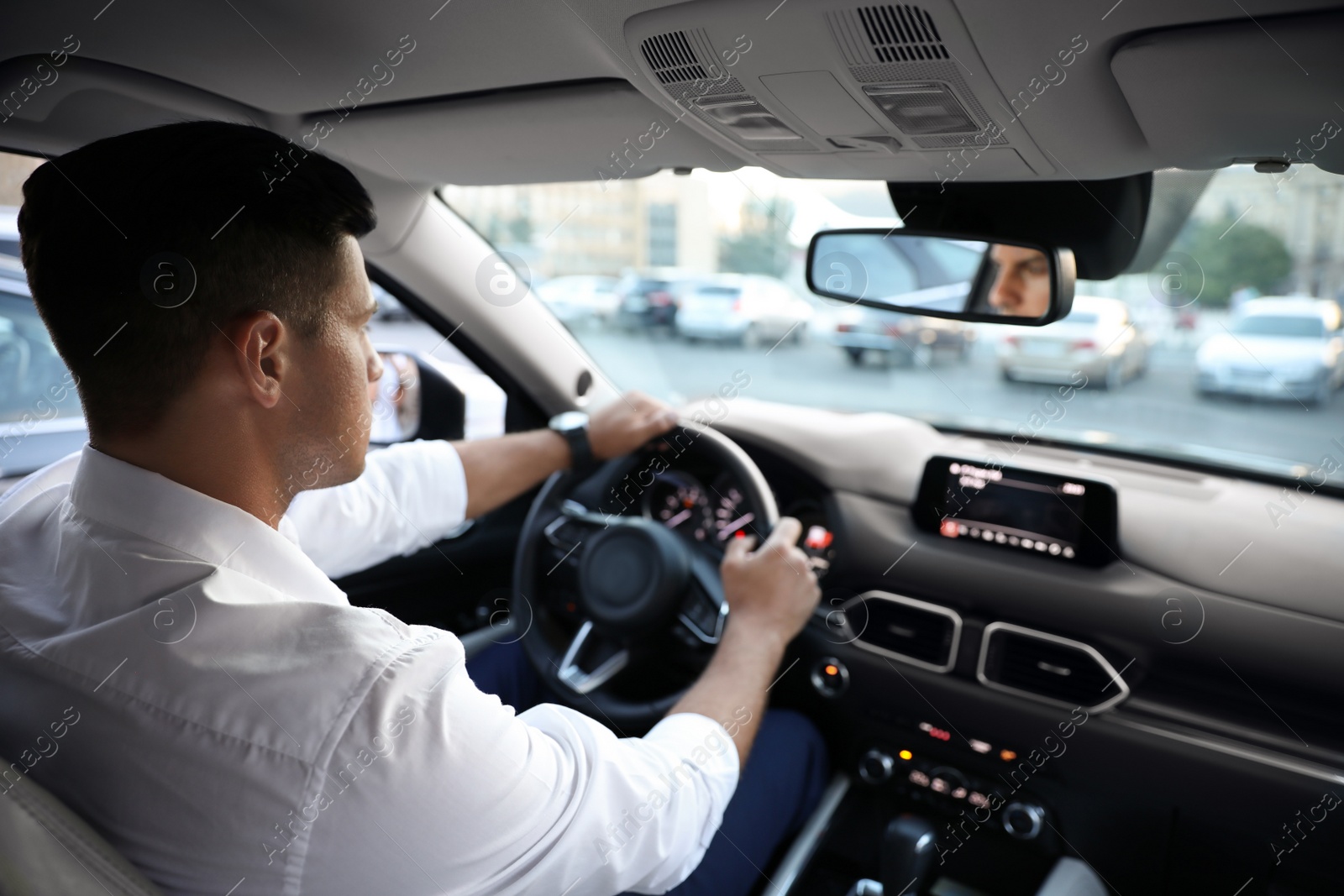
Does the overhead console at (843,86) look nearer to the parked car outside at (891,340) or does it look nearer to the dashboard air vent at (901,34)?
the dashboard air vent at (901,34)

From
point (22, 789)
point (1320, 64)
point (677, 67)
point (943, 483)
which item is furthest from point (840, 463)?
point (22, 789)

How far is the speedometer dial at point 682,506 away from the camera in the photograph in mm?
2537

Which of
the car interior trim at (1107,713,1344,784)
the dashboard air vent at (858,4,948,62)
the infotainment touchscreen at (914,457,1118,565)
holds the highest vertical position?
the dashboard air vent at (858,4,948,62)

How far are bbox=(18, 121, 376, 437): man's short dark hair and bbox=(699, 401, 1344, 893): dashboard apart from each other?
1.69 m

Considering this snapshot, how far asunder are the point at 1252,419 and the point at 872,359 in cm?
645

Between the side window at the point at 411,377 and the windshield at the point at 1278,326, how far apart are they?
413 cm

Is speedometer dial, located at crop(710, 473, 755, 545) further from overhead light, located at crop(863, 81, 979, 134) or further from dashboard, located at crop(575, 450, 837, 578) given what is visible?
overhead light, located at crop(863, 81, 979, 134)

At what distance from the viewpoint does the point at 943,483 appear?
7.86ft

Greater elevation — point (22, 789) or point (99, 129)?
point (99, 129)

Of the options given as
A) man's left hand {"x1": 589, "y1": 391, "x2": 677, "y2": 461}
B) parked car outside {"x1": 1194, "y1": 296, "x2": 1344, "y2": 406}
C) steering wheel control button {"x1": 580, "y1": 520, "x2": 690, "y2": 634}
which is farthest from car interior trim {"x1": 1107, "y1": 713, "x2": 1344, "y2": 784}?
parked car outside {"x1": 1194, "y1": 296, "x2": 1344, "y2": 406}

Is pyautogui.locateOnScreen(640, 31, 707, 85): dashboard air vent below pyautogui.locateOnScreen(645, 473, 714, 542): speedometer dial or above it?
above

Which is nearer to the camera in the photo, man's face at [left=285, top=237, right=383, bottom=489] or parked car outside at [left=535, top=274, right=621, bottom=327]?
man's face at [left=285, top=237, right=383, bottom=489]

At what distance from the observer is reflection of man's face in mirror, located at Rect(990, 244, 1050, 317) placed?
6.52ft

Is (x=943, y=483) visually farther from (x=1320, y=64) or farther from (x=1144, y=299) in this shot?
(x=1144, y=299)
